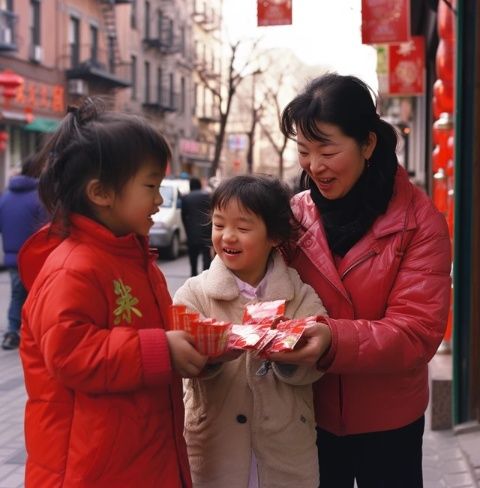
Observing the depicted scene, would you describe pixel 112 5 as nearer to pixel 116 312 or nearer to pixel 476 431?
pixel 476 431

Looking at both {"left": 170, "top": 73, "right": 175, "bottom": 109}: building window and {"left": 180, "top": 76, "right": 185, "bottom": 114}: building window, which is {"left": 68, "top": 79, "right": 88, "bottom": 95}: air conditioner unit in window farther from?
{"left": 180, "top": 76, "right": 185, "bottom": 114}: building window

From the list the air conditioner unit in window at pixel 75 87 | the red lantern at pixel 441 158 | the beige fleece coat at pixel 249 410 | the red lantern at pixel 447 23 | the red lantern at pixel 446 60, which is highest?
the air conditioner unit in window at pixel 75 87

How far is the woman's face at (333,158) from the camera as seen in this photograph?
2.08 metres

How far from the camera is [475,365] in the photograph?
4617mm

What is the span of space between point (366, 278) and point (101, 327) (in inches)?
29.2

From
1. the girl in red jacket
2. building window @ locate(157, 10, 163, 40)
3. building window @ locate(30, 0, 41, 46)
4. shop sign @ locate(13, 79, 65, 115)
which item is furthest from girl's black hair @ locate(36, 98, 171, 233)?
building window @ locate(157, 10, 163, 40)

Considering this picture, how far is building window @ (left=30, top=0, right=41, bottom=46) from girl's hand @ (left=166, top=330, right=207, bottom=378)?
24222 mm

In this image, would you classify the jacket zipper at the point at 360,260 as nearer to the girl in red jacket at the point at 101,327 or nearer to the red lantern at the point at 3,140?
the girl in red jacket at the point at 101,327

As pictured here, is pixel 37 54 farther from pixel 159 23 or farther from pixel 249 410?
pixel 249 410

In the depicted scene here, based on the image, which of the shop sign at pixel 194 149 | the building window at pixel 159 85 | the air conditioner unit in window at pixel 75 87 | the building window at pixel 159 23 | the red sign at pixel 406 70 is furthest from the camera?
the shop sign at pixel 194 149

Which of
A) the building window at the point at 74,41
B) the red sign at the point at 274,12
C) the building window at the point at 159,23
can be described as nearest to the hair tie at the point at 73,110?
the red sign at the point at 274,12

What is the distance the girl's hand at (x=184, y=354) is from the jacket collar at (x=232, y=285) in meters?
0.25

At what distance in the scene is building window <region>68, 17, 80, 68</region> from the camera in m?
27.1

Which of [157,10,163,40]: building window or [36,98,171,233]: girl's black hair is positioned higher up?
[157,10,163,40]: building window
